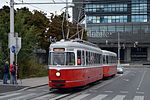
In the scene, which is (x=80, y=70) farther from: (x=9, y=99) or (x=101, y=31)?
(x=101, y=31)

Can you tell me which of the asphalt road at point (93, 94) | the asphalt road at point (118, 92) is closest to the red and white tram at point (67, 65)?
the asphalt road at point (93, 94)

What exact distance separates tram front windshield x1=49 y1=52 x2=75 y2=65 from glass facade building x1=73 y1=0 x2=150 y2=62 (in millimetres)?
101424

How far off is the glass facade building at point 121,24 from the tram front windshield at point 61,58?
3993 inches

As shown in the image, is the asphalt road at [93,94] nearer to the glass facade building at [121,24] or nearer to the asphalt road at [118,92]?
the asphalt road at [118,92]

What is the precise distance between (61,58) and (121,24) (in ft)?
351

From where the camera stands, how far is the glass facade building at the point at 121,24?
129 meters

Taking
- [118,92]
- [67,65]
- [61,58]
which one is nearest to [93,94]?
[67,65]

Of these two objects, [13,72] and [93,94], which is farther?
[13,72]

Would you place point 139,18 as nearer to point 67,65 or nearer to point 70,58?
point 70,58

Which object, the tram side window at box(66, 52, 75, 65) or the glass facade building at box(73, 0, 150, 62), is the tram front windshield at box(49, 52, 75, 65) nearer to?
the tram side window at box(66, 52, 75, 65)

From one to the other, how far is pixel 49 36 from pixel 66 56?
135 ft

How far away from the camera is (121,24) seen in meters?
132

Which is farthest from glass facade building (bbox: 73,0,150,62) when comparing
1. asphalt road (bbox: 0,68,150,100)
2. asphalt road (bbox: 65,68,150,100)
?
asphalt road (bbox: 0,68,150,100)

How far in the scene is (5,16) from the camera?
151 ft
